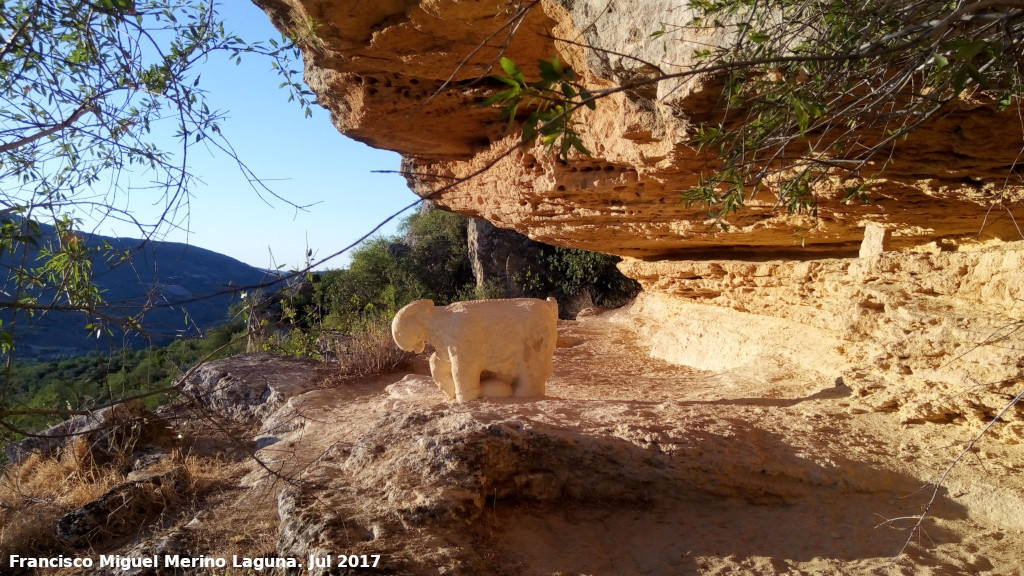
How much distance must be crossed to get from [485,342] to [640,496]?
2.10m

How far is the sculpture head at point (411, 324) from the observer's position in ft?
16.2

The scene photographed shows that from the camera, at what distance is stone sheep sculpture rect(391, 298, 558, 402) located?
4.89m

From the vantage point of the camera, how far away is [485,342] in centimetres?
493

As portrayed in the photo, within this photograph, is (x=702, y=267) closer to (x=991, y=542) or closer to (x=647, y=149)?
(x=647, y=149)

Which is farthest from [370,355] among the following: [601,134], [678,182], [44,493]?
[678,182]

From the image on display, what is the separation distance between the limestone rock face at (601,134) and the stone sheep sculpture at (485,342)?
1.09 meters

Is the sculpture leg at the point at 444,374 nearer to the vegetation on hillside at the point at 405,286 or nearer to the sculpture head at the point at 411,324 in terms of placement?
the sculpture head at the point at 411,324

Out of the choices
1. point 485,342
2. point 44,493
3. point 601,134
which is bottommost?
point 44,493

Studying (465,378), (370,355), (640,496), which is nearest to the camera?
(640,496)

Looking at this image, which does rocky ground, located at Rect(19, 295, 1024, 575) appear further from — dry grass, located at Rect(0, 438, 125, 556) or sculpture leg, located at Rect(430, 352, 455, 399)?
sculpture leg, located at Rect(430, 352, 455, 399)

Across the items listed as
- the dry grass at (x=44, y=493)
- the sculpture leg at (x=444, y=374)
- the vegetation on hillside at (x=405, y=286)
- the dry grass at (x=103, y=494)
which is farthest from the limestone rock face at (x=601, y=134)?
the dry grass at (x=44, y=493)

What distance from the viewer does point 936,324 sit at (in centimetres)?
348

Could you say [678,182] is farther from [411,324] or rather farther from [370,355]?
[370,355]

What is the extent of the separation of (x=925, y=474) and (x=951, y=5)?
2.34 meters
